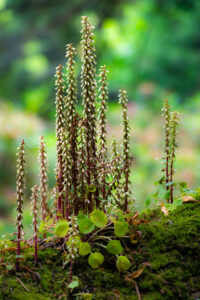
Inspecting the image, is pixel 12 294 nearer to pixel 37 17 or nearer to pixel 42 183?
pixel 42 183

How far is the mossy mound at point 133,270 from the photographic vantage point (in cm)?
177

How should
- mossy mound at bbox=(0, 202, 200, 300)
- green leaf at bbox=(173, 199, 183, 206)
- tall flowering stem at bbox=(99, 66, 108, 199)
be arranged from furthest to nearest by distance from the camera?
1. green leaf at bbox=(173, 199, 183, 206)
2. tall flowering stem at bbox=(99, 66, 108, 199)
3. mossy mound at bbox=(0, 202, 200, 300)

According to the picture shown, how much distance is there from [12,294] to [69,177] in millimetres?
683

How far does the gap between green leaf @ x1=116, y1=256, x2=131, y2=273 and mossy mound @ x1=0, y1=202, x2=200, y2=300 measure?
51 mm

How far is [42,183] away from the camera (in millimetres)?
2250

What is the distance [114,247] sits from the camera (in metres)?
1.90

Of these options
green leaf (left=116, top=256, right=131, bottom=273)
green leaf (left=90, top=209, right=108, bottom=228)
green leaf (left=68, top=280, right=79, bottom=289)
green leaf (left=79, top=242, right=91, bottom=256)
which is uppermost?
green leaf (left=90, top=209, right=108, bottom=228)

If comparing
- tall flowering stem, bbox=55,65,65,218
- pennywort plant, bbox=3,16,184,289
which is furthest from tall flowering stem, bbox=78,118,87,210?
tall flowering stem, bbox=55,65,65,218

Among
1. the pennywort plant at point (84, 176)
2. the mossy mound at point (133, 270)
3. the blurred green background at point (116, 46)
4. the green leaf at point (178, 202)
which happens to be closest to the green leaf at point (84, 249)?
the pennywort plant at point (84, 176)

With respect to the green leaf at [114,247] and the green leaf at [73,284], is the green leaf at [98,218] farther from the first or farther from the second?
the green leaf at [73,284]

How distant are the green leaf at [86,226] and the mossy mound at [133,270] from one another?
0.21m

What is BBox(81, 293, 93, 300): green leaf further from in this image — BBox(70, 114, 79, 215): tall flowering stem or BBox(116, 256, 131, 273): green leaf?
BBox(70, 114, 79, 215): tall flowering stem

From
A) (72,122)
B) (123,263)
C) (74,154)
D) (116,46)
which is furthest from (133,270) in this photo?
(116,46)

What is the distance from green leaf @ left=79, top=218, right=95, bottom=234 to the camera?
1856 millimetres
